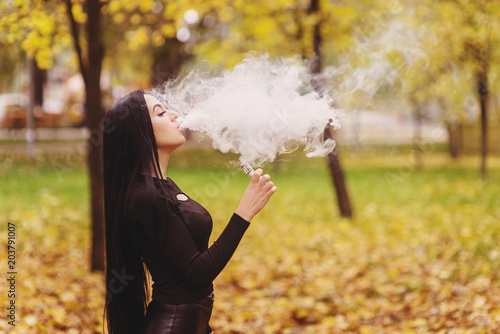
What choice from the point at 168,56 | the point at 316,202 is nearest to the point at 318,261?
the point at 316,202

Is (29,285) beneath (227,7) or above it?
beneath

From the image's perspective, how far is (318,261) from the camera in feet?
23.1

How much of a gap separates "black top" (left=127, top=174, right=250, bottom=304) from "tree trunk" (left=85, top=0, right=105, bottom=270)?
4.17 metres

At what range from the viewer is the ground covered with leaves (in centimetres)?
494

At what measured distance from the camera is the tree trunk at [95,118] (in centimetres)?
619

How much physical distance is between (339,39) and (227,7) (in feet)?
7.23

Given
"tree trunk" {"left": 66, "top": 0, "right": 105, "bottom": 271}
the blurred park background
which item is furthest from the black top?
"tree trunk" {"left": 66, "top": 0, "right": 105, "bottom": 271}

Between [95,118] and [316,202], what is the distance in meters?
6.12

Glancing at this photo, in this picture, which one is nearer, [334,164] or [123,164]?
[123,164]

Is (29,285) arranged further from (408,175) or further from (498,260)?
(408,175)

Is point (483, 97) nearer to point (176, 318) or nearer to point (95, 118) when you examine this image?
point (95, 118)

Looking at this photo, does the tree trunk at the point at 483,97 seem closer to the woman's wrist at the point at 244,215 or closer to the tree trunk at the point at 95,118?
the tree trunk at the point at 95,118

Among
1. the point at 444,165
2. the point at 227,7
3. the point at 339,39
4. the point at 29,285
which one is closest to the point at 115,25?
the point at 227,7

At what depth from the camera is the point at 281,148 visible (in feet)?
8.56
